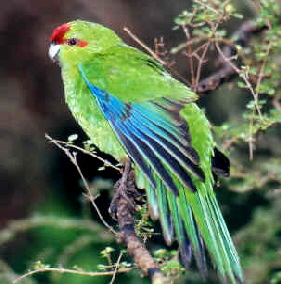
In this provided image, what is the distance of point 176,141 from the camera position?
3.33 meters

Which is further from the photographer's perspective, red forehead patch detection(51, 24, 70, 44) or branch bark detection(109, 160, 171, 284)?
red forehead patch detection(51, 24, 70, 44)

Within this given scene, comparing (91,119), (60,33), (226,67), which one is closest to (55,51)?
(60,33)

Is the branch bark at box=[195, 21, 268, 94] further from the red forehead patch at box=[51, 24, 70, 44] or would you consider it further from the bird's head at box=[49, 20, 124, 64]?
the red forehead patch at box=[51, 24, 70, 44]

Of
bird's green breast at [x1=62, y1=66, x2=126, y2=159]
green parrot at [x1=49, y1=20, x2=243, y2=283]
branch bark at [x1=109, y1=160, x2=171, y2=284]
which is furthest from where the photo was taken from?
bird's green breast at [x1=62, y1=66, x2=126, y2=159]

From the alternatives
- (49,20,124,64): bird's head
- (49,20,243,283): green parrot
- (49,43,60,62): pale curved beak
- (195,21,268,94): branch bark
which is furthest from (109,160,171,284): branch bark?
(49,43,60,62): pale curved beak

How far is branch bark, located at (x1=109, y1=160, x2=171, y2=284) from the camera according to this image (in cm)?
237

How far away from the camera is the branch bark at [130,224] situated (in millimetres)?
2374

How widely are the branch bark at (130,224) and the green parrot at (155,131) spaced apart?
109mm

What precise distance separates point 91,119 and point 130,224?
106 centimetres

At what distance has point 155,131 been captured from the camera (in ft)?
11.4

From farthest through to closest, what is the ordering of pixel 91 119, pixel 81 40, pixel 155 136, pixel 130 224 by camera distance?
pixel 81 40
pixel 91 119
pixel 155 136
pixel 130 224

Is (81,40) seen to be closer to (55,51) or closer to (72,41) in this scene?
(72,41)

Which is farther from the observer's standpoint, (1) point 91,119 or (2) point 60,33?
(2) point 60,33

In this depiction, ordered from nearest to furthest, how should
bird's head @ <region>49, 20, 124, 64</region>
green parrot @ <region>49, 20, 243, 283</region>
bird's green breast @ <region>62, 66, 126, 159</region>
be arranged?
green parrot @ <region>49, 20, 243, 283</region>, bird's green breast @ <region>62, 66, 126, 159</region>, bird's head @ <region>49, 20, 124, 64</region>
